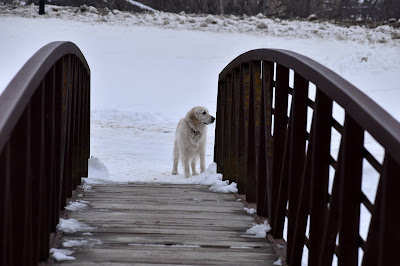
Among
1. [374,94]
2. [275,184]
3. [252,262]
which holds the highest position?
[275,184]

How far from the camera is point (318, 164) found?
95.0 inches

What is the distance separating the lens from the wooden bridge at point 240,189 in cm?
185

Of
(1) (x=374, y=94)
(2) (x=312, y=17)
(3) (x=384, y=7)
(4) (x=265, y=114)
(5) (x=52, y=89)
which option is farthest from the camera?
(3) (x=384, y=7)

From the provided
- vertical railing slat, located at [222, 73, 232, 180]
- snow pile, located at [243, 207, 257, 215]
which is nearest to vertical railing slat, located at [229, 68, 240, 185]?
vertical railing slat, located at [222, 73, 232, 180]

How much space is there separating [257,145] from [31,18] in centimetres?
1949

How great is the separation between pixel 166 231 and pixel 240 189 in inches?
57.2

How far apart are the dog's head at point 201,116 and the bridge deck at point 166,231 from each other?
112 inches

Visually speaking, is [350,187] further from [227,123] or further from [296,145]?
[227,123]

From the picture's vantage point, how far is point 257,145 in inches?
148

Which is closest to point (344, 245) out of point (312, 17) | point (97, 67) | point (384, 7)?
point (97, 67)

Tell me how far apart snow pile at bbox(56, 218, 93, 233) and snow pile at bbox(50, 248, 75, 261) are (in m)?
0.34

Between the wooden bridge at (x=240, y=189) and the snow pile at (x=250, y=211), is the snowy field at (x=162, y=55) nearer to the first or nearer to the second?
the wooden bridge at (x=240, y=189)

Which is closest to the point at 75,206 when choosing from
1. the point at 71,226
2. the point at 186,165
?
the point at 71,226

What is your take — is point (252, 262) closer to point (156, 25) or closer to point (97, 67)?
point (97, 67)
